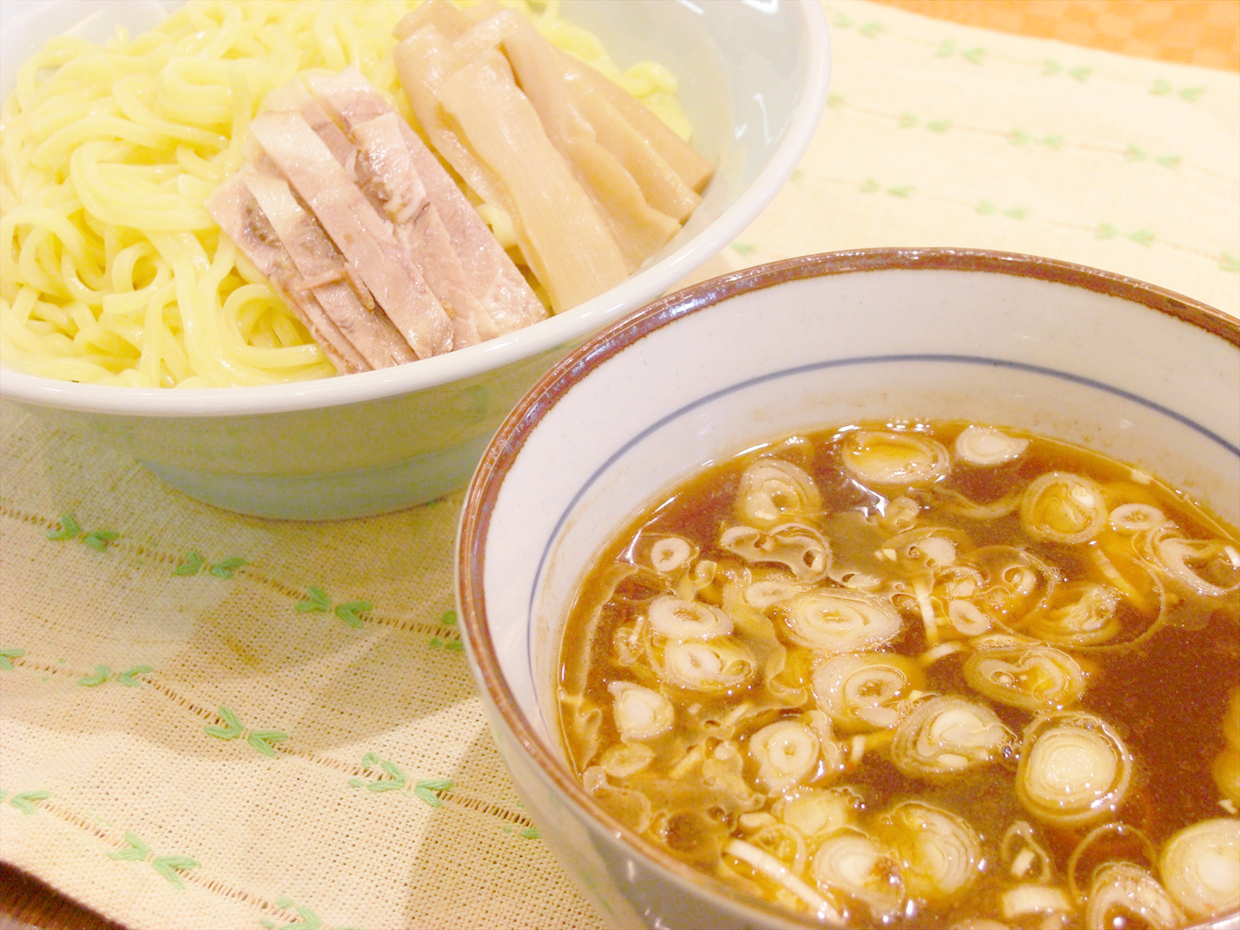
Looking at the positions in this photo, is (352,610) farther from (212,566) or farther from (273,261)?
(273,261)

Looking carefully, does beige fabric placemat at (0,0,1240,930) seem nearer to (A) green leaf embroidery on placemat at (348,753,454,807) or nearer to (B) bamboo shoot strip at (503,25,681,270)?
(A) green leaf embroidery on placemat at (348,753,454,807)

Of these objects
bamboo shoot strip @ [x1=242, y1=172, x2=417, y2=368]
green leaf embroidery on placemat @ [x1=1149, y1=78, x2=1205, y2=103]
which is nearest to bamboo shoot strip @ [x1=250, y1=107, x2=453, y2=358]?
bamboo shoot strip @ [x1=242, y1=172, x2=417, y2=368]

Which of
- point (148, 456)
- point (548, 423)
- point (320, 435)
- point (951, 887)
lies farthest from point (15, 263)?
point (951, 887)

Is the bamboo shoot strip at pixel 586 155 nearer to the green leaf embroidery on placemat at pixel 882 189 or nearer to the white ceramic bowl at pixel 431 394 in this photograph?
the white ceramic bowl at pixel 431 394

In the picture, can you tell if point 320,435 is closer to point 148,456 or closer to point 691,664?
point 148,456

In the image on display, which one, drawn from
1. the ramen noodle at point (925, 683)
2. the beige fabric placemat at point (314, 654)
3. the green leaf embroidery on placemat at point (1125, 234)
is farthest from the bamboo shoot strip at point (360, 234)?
the green leaf embroidery on placemat at point (1125, 234)
